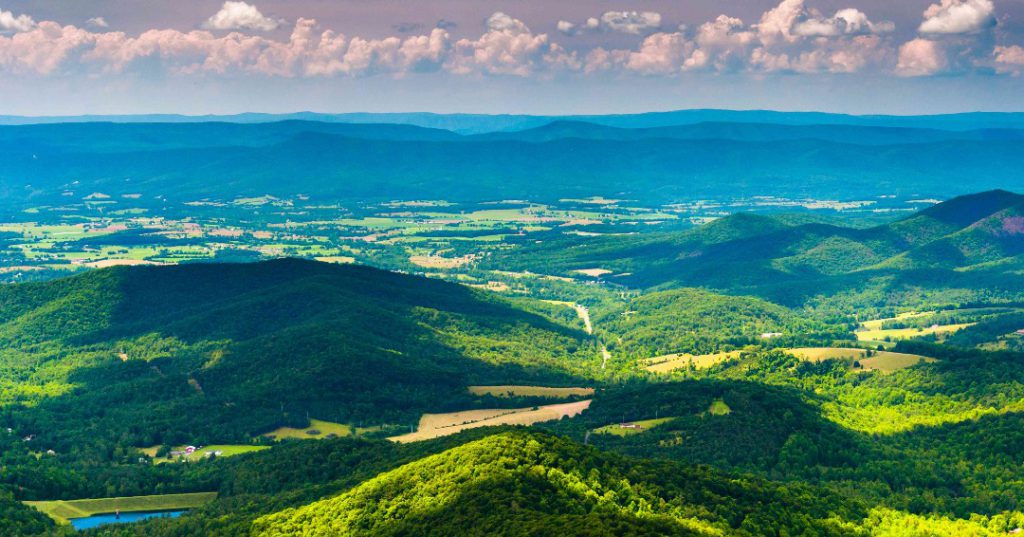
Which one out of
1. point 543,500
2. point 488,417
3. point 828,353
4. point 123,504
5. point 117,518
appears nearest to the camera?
point 543,500

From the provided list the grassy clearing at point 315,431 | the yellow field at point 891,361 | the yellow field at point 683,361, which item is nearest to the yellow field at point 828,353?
the yellow field at point 891,361

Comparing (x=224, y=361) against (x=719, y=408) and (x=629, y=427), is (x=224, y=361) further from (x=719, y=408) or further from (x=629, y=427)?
(x=719, y=408)

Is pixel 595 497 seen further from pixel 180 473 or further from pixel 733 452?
pixel 180 473

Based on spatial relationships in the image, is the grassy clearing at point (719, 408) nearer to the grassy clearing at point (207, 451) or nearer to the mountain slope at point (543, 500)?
the mountain slope at point (543, 500)

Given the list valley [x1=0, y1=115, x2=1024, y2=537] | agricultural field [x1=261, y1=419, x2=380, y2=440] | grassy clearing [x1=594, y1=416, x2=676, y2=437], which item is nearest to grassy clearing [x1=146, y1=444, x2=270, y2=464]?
valley [x1=0, y1=115, x2=1024, y2=537]

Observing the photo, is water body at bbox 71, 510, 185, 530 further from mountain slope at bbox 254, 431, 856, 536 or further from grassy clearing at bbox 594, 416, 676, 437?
grassy clearing at bbox 594, 416, 676, 437

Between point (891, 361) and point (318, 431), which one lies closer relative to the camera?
point (318, 431)

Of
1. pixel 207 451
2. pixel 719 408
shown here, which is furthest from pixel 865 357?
pixel 207 451
